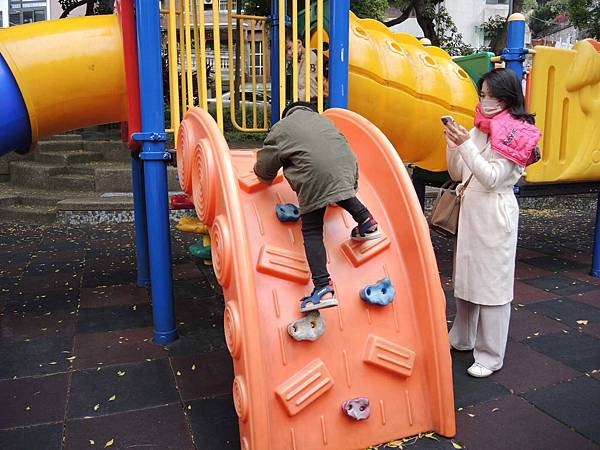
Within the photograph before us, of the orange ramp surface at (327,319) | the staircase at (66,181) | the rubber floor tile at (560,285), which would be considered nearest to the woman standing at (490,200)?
the orange ramp surface at (327,319)

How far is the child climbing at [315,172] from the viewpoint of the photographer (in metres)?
2.55

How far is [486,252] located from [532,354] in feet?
3.12

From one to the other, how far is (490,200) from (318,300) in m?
1.24

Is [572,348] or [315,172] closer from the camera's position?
[315,172]

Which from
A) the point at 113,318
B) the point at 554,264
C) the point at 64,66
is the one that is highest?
the point at 64,66

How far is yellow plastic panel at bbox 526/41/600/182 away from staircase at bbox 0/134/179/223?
556cm

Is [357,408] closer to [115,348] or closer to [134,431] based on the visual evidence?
[134,431]

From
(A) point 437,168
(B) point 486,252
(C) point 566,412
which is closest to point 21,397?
(B) point 486,252

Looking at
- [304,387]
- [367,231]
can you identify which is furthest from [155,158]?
[304,387]

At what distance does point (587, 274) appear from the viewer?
18.0 feet

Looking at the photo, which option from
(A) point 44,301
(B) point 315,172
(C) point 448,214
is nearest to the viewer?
(B) point 315,172

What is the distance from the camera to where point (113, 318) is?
4.20 m

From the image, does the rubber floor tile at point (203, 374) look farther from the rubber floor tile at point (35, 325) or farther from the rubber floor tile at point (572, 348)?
the rubber floor tile at point (572, 348)

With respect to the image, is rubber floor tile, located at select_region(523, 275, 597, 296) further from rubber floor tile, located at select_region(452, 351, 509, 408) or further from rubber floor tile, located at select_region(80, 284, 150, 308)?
rubber floor tile, located at select_region(80, 284, 150, 308)
